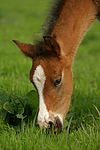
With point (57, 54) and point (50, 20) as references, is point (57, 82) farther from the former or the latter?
point (50, 20)

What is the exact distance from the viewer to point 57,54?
113 inches

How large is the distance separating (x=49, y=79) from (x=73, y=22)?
3.35ft

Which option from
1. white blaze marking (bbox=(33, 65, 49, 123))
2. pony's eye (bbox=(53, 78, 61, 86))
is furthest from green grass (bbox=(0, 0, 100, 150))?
pony's eye (bbox=(53, 78, 61, 86))

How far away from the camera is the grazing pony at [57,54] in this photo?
276cm

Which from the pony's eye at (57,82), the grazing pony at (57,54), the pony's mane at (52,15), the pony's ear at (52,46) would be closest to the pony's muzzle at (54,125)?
the grazing pony at (57,54)

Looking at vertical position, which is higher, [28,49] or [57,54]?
[28,49]

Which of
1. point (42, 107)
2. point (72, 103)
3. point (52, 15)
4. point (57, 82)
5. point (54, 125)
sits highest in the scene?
point (52, 15)

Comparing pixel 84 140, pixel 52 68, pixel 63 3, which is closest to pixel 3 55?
pixel 63 3

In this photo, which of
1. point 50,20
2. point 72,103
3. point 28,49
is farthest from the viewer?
point 72,103

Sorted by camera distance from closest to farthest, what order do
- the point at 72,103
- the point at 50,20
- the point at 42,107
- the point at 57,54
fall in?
the point at 42,107 < the point at 57,54 < the point at 50,20 < the point at 72,103

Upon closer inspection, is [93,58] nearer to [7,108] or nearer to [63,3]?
[63,3]

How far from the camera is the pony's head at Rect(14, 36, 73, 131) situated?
273 cm

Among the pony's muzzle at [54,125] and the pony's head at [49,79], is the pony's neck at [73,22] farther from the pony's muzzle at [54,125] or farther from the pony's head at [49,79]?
the pony's muzzle at [54,125]

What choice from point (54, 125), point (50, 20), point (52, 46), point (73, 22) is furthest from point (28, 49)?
point (54, 125)
